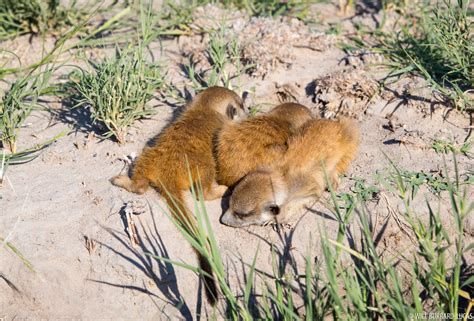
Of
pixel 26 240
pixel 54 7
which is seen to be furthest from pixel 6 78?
pixel 26 240

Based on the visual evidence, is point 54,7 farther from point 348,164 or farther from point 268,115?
point 348,164

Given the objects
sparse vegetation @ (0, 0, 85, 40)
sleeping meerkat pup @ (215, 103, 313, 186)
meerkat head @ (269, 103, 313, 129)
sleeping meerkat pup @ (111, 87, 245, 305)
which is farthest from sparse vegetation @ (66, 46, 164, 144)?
sparse vegetation @ (0, 0, 85, 40)

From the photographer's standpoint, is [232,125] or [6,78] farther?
[6,78]

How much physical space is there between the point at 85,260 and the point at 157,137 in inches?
47.5

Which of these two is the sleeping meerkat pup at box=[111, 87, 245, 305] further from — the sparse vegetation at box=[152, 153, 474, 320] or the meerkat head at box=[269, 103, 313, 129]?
the sparse vegetation at box=[152, 153, 474, 320]

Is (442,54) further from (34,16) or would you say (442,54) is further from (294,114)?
(34,16)

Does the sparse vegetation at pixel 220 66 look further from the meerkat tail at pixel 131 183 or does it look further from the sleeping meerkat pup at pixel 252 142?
the meerkat tail at pixel 131 183

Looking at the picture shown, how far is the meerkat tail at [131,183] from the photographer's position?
14.9 feet

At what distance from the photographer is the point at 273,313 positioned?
159 inches

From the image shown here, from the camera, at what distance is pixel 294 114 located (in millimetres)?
4727

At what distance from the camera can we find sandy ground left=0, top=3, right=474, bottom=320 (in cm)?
419

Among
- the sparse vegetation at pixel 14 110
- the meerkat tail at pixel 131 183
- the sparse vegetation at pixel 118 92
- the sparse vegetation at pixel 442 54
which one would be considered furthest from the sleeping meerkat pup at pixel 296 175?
the sparse vegetation at pixel 14 110

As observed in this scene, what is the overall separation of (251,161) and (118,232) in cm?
99

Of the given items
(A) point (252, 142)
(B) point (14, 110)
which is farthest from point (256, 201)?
(B) point (14, 110)
